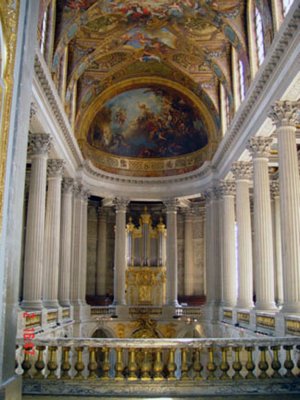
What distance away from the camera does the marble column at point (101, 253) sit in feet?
116

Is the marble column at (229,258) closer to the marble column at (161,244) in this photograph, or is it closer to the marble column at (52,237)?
the marble column at (161,244)

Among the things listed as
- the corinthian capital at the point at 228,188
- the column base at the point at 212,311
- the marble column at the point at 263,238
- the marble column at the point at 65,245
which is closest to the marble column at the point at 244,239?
the corinthian capital at the point at 228,188

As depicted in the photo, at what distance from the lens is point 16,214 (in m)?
6.65

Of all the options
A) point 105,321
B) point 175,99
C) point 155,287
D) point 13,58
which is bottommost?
point 105,321

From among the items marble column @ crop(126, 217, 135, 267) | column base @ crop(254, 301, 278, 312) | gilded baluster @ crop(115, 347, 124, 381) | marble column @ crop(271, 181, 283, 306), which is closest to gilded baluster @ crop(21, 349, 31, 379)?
gilded baluster @ crop(115, 347, 124, 381)

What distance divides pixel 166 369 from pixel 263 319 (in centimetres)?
1138

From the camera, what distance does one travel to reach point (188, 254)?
117 ft

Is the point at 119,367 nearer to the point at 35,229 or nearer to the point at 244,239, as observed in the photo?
the point at 35,229

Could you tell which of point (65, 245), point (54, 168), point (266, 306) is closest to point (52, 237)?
point (65, 245)

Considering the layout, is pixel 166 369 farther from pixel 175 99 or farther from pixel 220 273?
pixel 175 99

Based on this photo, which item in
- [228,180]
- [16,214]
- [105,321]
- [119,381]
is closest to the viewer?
[16,214]

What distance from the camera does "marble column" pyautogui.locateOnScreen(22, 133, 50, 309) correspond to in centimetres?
1964

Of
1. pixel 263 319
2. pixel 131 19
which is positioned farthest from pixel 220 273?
pixel 131 19

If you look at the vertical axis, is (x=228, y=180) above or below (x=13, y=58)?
above
